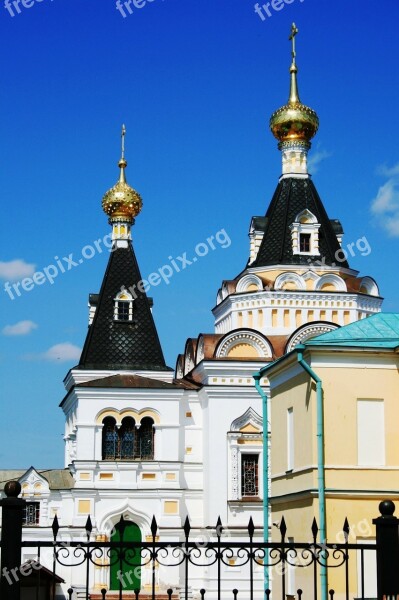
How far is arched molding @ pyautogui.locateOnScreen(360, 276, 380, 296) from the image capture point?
80.9 ft

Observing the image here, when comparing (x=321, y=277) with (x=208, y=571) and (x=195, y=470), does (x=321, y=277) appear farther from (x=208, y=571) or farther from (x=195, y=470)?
(x=208, y=571)

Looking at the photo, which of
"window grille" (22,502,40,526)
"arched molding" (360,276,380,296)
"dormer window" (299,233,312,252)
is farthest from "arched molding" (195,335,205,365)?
"window grille" (22,502,40,526)

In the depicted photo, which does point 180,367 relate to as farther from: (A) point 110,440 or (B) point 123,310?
(A) point 110,440

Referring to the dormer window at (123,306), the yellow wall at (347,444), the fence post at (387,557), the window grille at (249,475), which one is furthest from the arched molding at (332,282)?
the fence post at (387,557)

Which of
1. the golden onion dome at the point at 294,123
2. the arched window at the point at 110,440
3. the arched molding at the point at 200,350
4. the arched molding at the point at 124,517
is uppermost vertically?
the golden onion dome at the point at 294,123

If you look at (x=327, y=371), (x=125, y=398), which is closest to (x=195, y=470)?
(x=125, y=398)

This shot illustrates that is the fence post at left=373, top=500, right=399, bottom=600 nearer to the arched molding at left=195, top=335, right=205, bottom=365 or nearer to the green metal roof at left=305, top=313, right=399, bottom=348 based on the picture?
the green metal roof at left=305, top=313, right=399, bottom=348

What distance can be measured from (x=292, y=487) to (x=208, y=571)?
8.23 m

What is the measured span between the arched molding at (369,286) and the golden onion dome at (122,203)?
6.02 meters

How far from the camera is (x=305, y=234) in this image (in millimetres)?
24812

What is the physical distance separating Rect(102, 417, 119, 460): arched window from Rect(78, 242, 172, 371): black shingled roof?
1.37 metres

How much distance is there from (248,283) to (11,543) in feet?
63.5

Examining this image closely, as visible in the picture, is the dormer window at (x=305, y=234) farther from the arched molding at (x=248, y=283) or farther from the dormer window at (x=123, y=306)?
the dormer window at (x=123, y=306)

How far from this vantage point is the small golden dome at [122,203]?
25.2m
